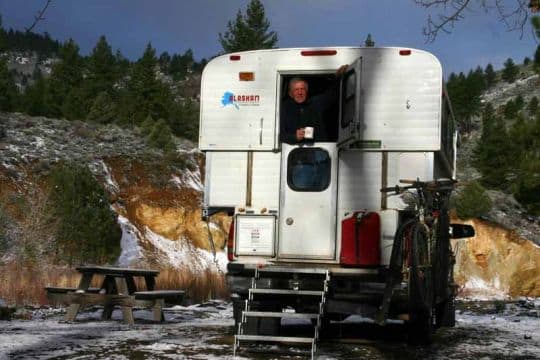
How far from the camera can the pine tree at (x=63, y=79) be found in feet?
148

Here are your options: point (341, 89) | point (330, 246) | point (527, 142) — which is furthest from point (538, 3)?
point (527, 142)

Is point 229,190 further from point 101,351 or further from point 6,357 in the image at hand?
point 6,357

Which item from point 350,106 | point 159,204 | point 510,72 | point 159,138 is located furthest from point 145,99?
point 510,72

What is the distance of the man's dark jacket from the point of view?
858cm

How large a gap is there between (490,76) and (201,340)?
118678mm

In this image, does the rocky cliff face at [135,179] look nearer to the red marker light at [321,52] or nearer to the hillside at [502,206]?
the hillside at [502,206]

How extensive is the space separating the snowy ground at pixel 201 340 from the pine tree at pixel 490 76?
111518 millimetres

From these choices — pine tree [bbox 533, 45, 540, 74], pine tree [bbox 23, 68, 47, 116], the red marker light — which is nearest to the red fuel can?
the red marker light

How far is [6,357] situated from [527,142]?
24.1 metres

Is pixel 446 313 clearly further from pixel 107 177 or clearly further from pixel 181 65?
pixel 181 65

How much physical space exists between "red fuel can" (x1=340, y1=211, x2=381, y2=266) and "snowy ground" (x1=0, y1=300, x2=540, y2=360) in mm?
953

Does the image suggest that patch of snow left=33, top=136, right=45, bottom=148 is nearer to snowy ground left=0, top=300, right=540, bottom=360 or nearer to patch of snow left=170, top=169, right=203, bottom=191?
patch of snow left=170, top=169, right=203, bottom=191

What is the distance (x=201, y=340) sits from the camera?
8297 mm

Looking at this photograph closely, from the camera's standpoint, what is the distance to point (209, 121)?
877cm
